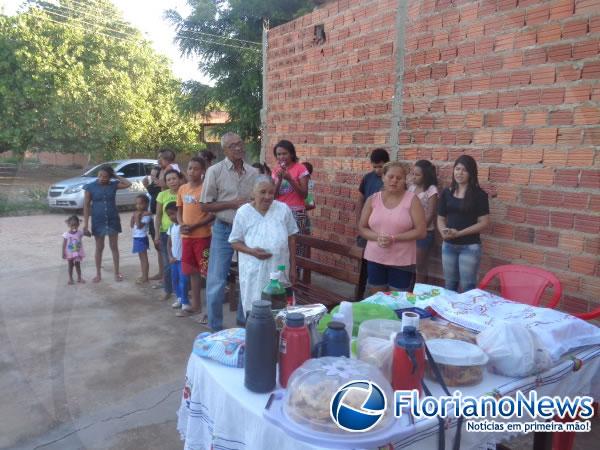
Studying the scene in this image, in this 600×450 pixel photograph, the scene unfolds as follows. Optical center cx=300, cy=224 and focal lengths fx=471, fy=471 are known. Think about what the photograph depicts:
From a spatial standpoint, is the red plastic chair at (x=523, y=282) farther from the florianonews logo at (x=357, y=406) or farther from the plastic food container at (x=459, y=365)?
the florianonews logo at (x=357, y=406)

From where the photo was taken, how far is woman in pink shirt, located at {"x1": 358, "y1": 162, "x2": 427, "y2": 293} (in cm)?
367

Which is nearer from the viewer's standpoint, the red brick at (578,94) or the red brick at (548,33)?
the red brick at (578,94)

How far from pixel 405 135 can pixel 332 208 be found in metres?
1.52

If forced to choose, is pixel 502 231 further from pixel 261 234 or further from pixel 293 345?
pixel 293 345

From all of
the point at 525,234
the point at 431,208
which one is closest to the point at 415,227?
the point at 431,208

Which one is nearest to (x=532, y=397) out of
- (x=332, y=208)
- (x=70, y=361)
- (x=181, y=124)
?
(x=70, y=361)

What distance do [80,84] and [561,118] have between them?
1810 centimetres

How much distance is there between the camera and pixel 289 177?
489 cm

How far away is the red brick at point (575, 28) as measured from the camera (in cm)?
341

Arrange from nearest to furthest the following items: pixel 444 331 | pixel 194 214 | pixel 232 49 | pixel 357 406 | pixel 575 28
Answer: pixel 357 406
pixel 444 331
pixel 575 28
pixel 194 214
pixel 232 49

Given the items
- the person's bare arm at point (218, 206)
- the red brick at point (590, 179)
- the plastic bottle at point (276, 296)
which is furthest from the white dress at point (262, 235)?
the red brick at point (590, 179)

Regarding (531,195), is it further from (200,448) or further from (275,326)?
(200,448)

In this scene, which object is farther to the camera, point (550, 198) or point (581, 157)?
point (550, 198)

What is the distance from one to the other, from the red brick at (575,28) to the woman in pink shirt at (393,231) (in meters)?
1.55
